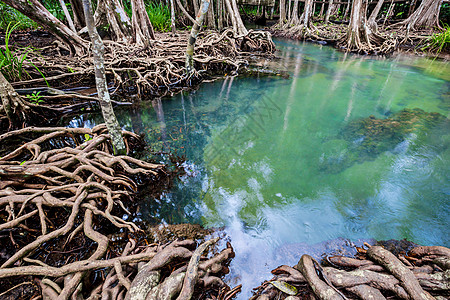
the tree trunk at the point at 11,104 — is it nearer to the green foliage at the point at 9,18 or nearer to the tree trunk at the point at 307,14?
the green foliage at the point at 9,18

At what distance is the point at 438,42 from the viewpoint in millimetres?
10250

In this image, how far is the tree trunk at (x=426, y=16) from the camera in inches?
431

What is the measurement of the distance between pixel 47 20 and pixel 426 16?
17.1 metres

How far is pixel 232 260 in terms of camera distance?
2.25m

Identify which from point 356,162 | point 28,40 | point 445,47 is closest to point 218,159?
point 356,162

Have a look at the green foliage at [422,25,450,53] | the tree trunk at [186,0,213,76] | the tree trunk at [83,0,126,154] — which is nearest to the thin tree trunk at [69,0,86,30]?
the tree trunk at [186,0,213,76]

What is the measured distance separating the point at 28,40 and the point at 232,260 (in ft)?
36.9

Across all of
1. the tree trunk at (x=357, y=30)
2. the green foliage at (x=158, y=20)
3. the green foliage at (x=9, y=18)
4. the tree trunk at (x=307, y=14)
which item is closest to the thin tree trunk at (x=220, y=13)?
the green foliage at (x=158, y=20)

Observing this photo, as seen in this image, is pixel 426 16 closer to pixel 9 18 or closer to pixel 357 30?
pixel 357 30

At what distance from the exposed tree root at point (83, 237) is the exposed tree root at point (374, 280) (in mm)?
574

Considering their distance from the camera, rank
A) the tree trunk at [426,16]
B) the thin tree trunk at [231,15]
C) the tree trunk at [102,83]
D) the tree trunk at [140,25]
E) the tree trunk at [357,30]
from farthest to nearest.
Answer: the tree trunk at [426,16] < the tree trunk at [357,30] < the thin tree trunk at [231,15] < the tree trunk at [140,25] < the tree trunk at [102,83]

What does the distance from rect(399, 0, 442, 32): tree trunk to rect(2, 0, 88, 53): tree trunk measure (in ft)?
52.1

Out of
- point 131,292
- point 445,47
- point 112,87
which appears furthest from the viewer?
point 445,47

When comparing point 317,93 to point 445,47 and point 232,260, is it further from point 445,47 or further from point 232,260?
point 445,47
